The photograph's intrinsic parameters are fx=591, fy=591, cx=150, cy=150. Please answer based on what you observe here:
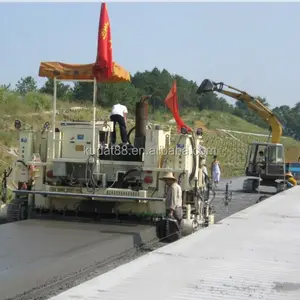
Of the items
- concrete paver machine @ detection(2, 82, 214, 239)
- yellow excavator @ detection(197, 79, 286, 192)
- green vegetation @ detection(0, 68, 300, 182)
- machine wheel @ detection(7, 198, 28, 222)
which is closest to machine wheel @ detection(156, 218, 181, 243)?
concrete paver machine @ detection(2, 82, 214, 239)

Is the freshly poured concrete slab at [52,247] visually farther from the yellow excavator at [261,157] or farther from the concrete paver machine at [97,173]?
the yellow excavator at [261,157]

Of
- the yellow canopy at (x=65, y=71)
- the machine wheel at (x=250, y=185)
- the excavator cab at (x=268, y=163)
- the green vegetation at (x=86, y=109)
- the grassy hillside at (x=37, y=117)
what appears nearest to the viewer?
the yellow canopy at (x=65, y=71)

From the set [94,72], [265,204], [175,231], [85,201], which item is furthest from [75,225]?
[265,204]

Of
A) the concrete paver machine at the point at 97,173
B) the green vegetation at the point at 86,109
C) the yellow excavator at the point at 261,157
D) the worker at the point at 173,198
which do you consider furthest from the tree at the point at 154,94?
the worker at the point at 173,198

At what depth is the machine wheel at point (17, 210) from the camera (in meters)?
11.1

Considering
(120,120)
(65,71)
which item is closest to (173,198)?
(120,120)

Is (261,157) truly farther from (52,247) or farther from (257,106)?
(52,247)

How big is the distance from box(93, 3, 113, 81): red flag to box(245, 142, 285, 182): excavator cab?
15.9m

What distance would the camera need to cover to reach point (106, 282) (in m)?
5.88

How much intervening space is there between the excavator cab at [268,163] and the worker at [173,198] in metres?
15.9

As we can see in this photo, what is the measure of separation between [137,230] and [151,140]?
1759 mm

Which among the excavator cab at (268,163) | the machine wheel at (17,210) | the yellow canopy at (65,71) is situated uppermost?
the yellow canopy at (65,71)

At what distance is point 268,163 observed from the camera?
25719mm

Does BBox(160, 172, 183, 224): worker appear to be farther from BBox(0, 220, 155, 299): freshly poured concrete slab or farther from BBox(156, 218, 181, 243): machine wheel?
BBox(0, 220, 155, 299): freshly poured concrete slab
